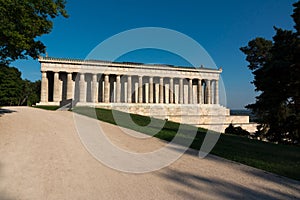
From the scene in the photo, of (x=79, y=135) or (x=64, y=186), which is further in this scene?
(x=79, y=135)

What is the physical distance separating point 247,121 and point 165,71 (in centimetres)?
2370

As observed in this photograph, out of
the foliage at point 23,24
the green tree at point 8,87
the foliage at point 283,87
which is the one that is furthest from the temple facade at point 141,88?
the foliage at point 23,24

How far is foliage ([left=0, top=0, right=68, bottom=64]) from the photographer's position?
1020 centimetres

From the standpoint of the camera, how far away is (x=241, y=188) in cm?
552

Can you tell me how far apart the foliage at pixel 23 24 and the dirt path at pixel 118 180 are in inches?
237

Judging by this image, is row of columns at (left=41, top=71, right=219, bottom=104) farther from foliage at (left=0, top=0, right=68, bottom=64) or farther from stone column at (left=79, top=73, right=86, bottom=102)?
foliage at (left=0, top=0, right=68, bottom=64)

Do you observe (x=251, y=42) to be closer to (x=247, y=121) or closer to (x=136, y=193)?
(x=247, y=121)

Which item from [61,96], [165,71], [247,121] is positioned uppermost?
[165,71]

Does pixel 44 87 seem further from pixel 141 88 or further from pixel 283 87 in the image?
pixel 283 87

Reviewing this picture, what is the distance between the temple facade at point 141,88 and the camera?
1604 inches

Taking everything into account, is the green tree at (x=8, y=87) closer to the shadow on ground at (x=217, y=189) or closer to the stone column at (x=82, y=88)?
the stone column at (x=82, y=88)

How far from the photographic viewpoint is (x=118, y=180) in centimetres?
589

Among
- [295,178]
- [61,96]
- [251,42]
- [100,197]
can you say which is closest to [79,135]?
[100,197]

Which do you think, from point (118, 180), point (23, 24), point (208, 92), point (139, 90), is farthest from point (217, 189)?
point (208, 92)
